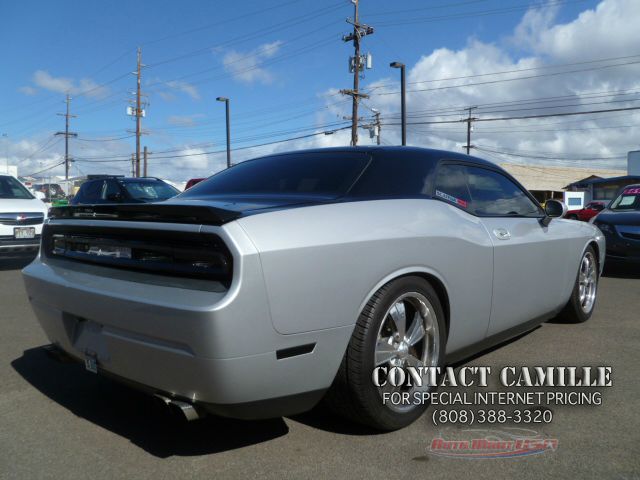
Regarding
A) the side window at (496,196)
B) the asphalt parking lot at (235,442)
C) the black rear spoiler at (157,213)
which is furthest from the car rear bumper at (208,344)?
the side window at (496,196)

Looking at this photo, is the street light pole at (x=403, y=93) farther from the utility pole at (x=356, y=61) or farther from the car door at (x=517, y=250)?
the car door at (x=517, y=250)

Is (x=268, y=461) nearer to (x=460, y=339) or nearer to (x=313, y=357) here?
(x=313, y=357)

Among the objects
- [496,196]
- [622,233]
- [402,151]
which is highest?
[402,151]

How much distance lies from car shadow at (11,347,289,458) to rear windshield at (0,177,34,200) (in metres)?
6.71

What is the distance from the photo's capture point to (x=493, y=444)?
8.28 ft

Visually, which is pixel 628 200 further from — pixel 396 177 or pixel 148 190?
pixel 148 190

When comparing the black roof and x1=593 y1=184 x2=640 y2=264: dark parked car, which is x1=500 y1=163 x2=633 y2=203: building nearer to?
x1=593 y1=184 x2=640 y2=264: dark parked car

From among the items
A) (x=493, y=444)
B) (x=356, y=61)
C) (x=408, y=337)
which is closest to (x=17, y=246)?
(x=408, y=337)

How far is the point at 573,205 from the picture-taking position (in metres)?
31.8

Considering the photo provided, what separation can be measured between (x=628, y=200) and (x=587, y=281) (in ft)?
15.6

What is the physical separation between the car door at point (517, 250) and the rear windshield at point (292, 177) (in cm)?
86

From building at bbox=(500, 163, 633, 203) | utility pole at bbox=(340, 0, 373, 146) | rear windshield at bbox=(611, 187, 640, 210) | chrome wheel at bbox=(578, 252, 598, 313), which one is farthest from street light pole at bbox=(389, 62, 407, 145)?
building at bbox=(500, 163, 633, 203)

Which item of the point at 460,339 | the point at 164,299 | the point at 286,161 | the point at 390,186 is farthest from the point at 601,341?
the point at 164,299

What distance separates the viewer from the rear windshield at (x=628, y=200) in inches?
340
